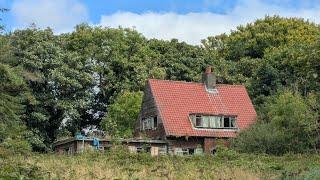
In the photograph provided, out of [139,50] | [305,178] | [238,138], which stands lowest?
[305,178]

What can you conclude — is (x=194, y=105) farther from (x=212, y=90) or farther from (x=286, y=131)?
(x=286, y=131)

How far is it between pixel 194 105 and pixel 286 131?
12.0 meters

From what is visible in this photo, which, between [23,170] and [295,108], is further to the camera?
[295,108]

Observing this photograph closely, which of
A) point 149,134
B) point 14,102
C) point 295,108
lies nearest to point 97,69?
point 149,134

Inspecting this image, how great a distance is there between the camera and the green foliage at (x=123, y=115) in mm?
52250

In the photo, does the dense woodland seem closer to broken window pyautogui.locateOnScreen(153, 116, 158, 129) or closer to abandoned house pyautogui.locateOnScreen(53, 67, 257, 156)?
abandoned house pyautogui.locateOnScreen(53, 67, 257, 156)

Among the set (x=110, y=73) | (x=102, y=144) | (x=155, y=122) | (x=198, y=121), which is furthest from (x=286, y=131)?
(x=110, y=73)

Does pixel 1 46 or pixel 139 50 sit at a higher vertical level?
pixel 139 50

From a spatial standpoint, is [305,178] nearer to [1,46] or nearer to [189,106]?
[1,46]

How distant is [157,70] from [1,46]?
21117 millimetres

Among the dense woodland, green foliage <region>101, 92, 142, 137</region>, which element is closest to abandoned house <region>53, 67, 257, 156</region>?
green foliage <region>101, 92, 142, 137</region>

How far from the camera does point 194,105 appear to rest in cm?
5184

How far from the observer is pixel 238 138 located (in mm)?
44406

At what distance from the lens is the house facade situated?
5000 cm
